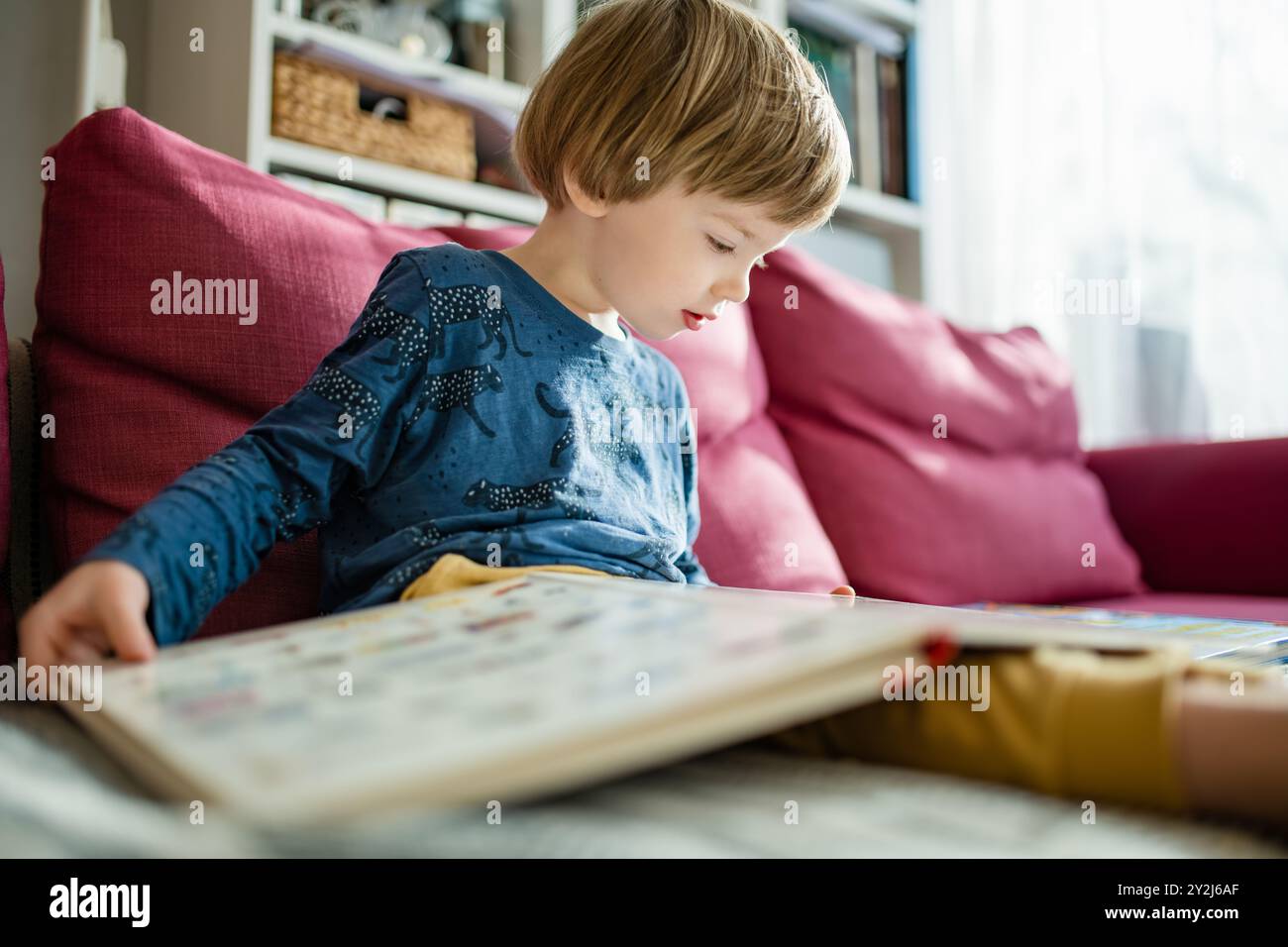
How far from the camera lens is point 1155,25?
7.26 ft

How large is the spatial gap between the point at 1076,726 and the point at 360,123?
143 centimetres

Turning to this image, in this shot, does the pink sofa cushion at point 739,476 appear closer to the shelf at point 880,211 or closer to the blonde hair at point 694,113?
the blonde hair at point 694,113

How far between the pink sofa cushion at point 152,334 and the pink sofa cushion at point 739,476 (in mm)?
261

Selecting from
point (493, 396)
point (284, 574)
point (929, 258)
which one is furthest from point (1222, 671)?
point (929, 258)

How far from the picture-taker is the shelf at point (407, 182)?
1.49 meters

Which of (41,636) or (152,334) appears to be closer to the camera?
(41,636)

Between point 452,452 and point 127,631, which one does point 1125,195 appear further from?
point 127,631

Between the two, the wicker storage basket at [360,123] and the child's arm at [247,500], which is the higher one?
the wicker storage basket at [360,123]

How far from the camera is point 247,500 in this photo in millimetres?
632

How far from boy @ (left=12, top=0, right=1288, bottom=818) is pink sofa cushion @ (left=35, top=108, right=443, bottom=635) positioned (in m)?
0.11

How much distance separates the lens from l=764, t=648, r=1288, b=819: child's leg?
409 mm

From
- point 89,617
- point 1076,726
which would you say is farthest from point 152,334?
point 1076,726

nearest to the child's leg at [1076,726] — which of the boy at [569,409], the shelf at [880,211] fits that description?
the boy at [569,409]
